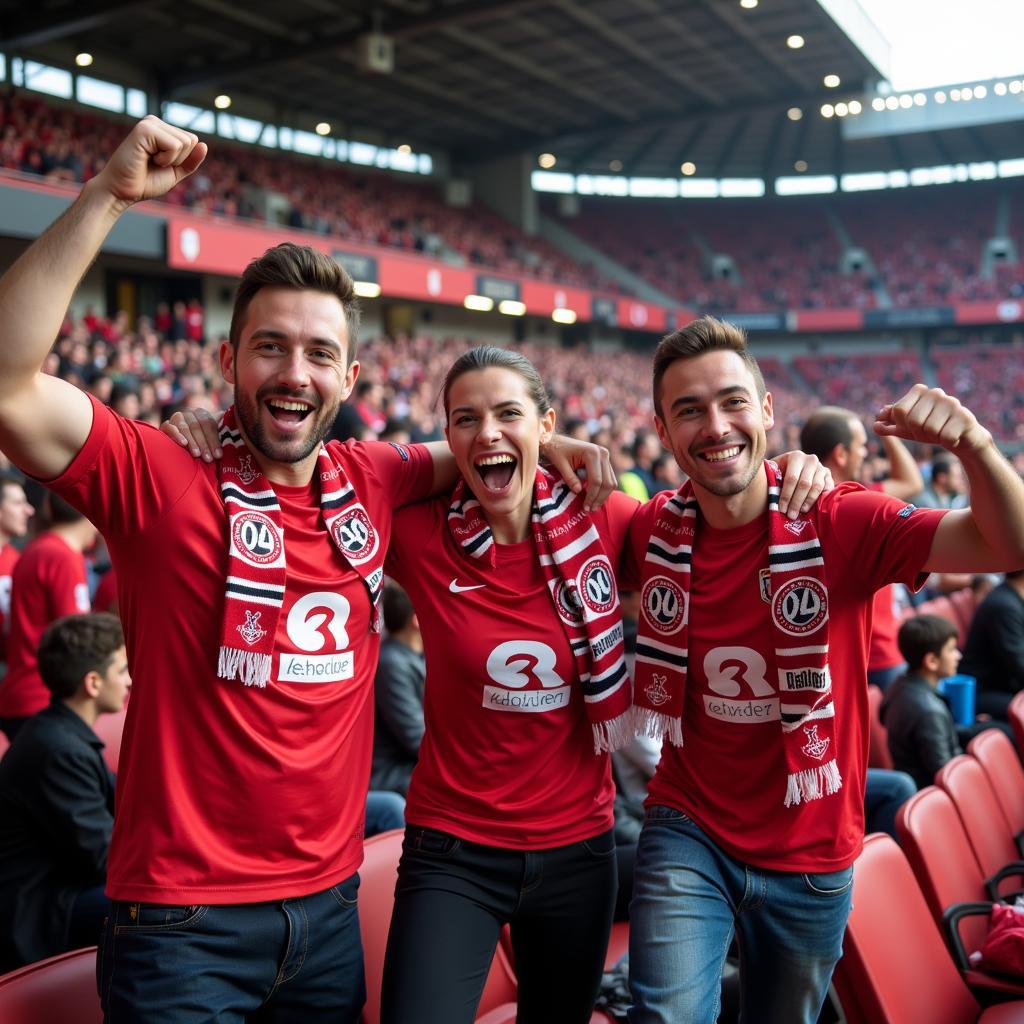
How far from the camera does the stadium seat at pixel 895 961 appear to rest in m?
2.55

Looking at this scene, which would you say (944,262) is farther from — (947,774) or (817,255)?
(947,774)

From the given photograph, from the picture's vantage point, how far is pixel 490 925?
7.19 feet

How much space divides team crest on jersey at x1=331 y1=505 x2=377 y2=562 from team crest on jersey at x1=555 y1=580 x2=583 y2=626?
45 centimetres

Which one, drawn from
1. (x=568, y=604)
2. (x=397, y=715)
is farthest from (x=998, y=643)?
(x=568, y=604)

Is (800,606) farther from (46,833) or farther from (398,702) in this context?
(46,833)

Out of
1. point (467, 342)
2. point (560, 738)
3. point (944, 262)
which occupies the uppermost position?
point (944, 262)

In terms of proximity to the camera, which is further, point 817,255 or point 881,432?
point 817,255

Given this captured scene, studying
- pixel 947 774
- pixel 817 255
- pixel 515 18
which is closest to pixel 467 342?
pixel 515 18

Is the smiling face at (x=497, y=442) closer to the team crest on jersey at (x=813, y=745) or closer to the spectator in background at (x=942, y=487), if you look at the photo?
the team crest on jersey at (x=813, y=745)

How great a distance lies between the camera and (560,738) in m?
2.29

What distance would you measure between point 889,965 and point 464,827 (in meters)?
1.29

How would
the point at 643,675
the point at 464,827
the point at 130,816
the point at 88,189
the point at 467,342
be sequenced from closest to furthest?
1. the point at 88,189
2. the point at 130,816
3. the point at 464,827
4. the point at 643,675
5. the point at 467,342

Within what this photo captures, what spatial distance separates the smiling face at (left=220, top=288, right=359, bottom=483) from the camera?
2035 millimetres

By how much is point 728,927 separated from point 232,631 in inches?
50.0
